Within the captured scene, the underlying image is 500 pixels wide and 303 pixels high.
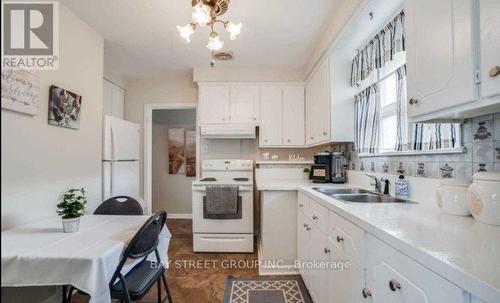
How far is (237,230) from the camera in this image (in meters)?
2.77

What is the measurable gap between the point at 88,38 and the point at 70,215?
5.76 feet

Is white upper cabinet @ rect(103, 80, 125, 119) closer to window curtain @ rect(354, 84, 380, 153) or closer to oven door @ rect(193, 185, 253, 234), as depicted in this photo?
oven door @ rect(193, 185, 253, 234)

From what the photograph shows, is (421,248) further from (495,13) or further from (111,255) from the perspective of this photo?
(111,255)

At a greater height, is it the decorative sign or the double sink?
the decorative sign

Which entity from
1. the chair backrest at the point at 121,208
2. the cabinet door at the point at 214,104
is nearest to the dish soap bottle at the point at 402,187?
the chair backrest at the point at 121,208

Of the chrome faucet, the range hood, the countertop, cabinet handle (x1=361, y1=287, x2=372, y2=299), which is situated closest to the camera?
the countertop

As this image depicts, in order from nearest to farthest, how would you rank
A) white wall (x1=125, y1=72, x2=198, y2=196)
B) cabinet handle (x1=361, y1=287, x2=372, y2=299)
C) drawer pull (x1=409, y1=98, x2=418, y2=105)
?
1. cabinet handle (x1=361, y1=287, x2=372, y2=299)
2. drawer pull (x1=409, y1=98, x2=418, y2=105)
3. white wall (x1=125, y1=72, x2=198, y2=196)

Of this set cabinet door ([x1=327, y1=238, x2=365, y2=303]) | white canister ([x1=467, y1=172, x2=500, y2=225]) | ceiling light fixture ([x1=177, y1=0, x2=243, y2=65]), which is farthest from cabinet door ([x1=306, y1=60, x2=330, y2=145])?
white canister ([x1=467, y1=172, x2=500, y2=225])

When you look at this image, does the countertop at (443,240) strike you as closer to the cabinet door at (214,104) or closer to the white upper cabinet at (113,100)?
the cabinet door at (214,104)

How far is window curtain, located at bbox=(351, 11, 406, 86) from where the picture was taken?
1647 mm

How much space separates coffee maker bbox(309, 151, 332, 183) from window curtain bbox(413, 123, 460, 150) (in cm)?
104

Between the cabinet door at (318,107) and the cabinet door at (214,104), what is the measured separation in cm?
110

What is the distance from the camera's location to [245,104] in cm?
327

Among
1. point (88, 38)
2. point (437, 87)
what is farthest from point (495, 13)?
point (88, 38)
